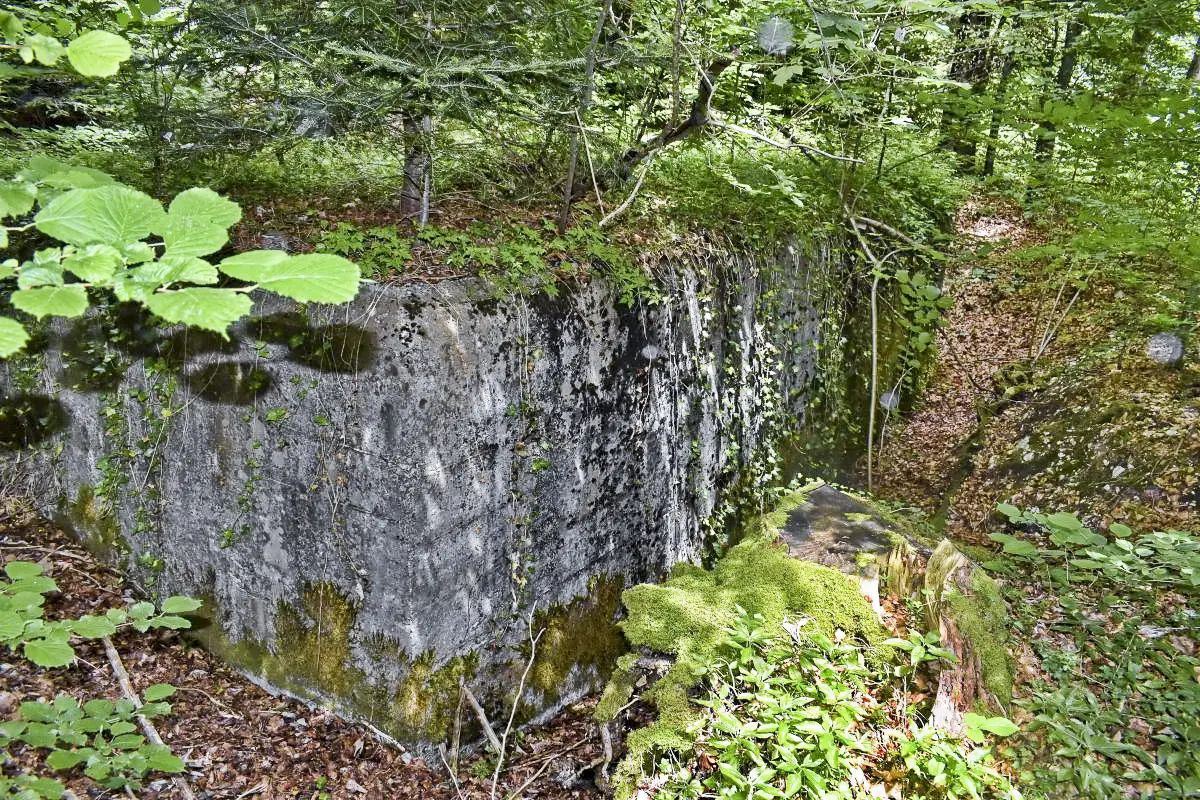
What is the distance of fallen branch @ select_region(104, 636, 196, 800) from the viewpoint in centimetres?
337

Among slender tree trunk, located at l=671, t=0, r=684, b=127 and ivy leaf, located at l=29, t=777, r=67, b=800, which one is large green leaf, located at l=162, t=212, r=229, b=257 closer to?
ivy leaf, located at l=29, t=777, r=67, b=800

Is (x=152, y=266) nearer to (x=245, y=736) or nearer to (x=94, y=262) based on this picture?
(x=94, y=262)

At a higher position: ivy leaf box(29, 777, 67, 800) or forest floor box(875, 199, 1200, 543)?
forest floor box(875, 199, 1200, 543)

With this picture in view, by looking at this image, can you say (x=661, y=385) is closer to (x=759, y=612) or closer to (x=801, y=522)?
(x=801, y=522)

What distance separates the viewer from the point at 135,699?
3.39 metres

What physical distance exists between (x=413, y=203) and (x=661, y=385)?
221 cm

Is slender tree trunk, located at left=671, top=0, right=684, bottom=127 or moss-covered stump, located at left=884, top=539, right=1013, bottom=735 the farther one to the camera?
slender tree trunk, located at left=671, top=0, right=684, bottom=127

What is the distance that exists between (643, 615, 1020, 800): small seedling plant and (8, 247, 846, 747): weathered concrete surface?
1633 millimetres

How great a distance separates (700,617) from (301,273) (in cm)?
311

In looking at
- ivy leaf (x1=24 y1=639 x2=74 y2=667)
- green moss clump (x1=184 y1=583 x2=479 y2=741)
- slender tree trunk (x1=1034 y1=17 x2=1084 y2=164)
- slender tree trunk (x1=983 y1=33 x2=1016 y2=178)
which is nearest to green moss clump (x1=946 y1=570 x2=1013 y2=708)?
green moss clump (x1=184 y1=583 x2=479 y2=741)

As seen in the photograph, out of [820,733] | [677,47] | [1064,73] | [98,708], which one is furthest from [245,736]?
[1064,73]

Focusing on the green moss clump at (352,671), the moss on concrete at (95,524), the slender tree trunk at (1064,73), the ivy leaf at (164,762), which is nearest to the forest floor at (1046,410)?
→ the slender tree trunk at (1064,73)

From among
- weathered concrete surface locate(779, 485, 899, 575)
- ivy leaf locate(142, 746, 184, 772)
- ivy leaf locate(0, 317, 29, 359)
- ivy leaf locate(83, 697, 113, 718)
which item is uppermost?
ivy leaf locate(0, 317, 29, 359)

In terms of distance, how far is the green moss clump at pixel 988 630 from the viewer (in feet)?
10.3
